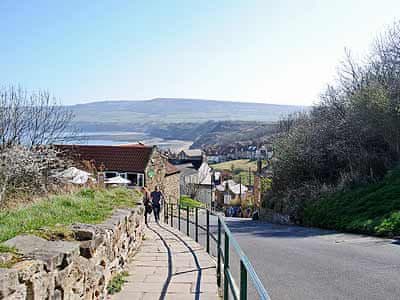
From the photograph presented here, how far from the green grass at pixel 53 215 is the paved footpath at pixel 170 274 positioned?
2.99ft

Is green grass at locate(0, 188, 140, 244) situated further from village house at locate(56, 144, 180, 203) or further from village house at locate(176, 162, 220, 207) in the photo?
village house at locate(176, 162, 220, 207)

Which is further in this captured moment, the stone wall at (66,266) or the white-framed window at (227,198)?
the white-framed window at (227,198)

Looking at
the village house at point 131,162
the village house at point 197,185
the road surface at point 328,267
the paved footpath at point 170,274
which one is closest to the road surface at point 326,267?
the road surface at point 328,267

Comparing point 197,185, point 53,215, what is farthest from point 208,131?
point 53,215

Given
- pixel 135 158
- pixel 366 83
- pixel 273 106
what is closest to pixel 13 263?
pixel 366 83

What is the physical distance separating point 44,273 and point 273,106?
149067 millimetres

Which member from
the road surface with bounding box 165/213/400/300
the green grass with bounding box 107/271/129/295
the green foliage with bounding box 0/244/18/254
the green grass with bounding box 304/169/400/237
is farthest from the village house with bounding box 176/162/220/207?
the green foliage with bounding box 0/244/18/254

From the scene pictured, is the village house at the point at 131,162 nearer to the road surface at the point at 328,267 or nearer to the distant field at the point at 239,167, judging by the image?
the road surface at the point at 328,267

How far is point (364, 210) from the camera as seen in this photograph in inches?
604

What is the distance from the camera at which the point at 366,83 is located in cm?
2114

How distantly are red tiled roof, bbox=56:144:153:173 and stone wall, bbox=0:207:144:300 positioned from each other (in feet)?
101

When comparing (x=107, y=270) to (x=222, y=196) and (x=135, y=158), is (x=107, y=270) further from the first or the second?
(x=222, y=196)

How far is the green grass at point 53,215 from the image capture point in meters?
4.19

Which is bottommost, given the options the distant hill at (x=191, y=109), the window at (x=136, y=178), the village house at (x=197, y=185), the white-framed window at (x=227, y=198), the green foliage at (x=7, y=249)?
the white-framed window at (x=227, y=198)
